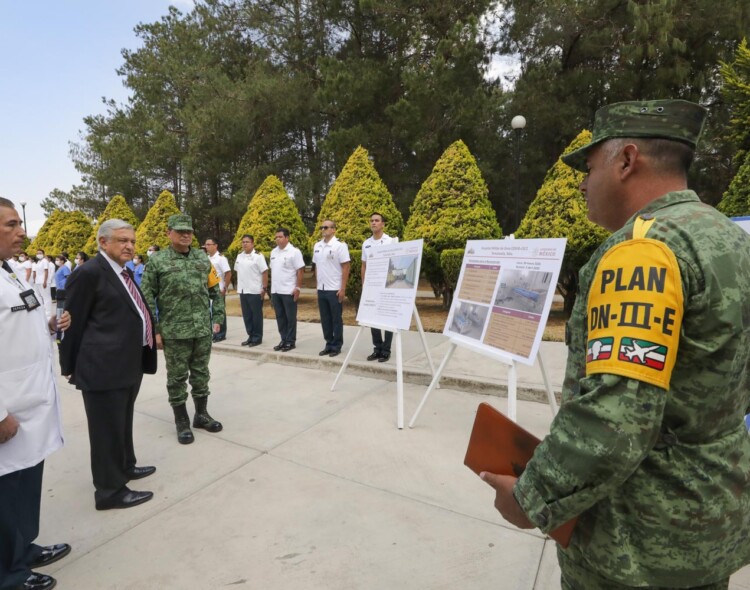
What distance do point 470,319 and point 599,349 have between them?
262 centimetres

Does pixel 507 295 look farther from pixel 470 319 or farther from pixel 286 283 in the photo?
pixel 286 283

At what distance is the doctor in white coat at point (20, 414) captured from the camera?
2150 millimetres

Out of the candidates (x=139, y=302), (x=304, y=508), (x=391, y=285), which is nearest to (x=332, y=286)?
(x=391, y=285)

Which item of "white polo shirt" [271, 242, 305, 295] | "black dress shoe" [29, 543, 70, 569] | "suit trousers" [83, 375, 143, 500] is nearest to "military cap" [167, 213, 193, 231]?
"suit trousers" [83, 375, 143, 500]

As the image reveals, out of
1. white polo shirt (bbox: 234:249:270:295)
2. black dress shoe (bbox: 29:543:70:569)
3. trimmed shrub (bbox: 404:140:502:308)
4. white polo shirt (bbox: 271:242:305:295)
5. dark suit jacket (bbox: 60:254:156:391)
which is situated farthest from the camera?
trimmed shrub (bbox: 404:140:502:308)

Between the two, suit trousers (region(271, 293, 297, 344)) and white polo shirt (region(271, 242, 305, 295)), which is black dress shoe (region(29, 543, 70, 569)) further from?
white polo shirt (region(271, 242, 305, 295))

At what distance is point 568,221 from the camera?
8039 mm

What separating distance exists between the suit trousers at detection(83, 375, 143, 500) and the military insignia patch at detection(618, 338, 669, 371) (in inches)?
125

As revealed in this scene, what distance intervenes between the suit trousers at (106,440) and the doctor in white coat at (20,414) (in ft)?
1.93

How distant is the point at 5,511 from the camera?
85.8 inches

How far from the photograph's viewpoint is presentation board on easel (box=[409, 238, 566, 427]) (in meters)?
3.00

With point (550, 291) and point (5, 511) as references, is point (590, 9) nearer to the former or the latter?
point (550, 291)

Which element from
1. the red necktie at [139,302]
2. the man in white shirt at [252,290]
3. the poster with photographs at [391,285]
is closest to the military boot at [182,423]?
the red necktie at [139,302]

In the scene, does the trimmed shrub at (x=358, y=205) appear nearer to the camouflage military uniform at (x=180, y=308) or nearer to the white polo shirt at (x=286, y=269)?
the white polo shirt at (x=286, y=269)
